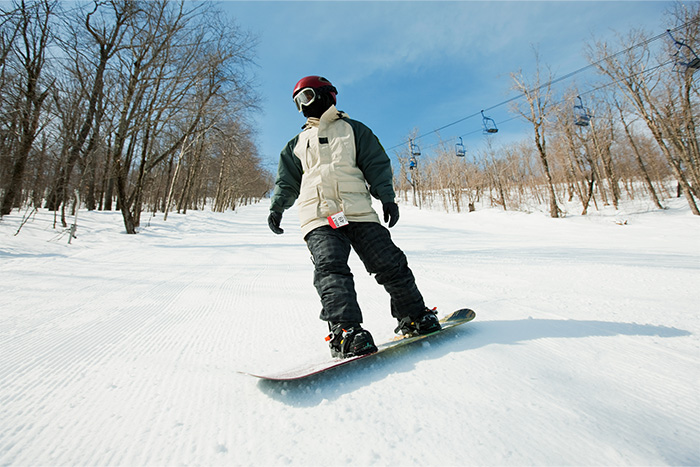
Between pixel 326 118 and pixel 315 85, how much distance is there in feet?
0.98

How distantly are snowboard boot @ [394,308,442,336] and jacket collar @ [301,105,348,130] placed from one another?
1.34 metres

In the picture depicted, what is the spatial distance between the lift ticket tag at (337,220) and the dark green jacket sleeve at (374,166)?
332 millimetres

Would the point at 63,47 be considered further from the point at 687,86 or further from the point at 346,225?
the point at 687,86

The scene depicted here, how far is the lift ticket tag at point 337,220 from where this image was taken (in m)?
1.68

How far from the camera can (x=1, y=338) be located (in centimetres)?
180

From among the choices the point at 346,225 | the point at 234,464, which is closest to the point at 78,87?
the point at 346,225

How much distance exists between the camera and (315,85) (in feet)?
6.64

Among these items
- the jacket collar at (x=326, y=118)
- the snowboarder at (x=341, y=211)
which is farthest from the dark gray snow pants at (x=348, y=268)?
the jacket collar at (x=326, y=118)

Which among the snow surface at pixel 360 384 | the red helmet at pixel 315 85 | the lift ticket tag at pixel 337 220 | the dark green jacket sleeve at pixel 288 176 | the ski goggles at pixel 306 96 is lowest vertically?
the snow surface at pixel 360 384

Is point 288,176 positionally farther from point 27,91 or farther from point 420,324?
point 27,91

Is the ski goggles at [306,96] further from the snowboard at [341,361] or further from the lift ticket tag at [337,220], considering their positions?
the snowboard at [341,361]

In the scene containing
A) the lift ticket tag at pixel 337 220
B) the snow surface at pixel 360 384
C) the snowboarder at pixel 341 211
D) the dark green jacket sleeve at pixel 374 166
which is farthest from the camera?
the dark green jacket sleeve at pixel 374 166

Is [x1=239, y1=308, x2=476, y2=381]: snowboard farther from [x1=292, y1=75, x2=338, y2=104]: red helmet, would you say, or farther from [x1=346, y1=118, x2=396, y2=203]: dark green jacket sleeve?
[x1=292, y1=75, x2=338, y2=104]: red helmet

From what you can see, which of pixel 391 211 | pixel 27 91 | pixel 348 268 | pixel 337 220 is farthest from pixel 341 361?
pixel 27 91
